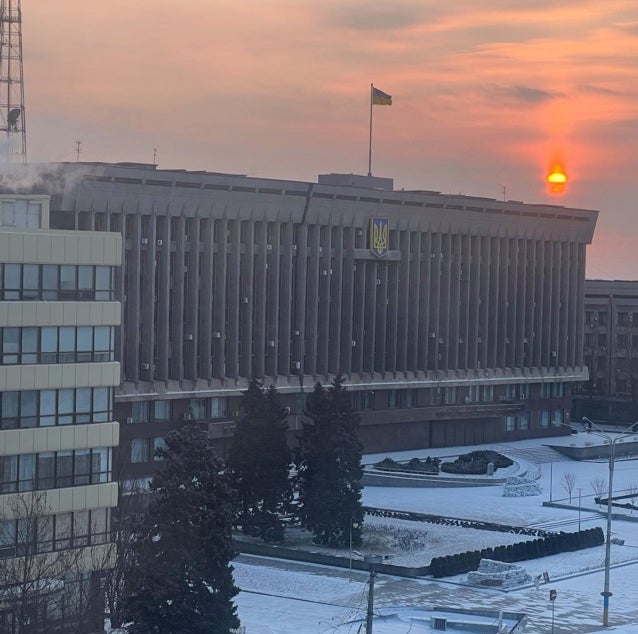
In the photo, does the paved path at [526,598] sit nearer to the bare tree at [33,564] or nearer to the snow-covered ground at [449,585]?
the snow-covered ground at [449,585]

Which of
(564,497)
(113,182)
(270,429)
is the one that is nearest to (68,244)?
(270,429)

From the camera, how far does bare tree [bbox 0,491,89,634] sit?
45125mm

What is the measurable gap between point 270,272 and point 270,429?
2884cm

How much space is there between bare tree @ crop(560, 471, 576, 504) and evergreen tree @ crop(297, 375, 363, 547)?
2275 cm

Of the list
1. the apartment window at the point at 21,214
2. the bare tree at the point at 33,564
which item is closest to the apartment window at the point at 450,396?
the apartment window at the point at 21,214

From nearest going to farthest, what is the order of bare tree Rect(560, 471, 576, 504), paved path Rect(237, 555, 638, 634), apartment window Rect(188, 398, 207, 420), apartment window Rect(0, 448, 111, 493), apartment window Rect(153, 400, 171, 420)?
apartment window Rect(0, 448, 111, 493)
paved path Rect(237, 555, 638, 634)
bare tree Rect(560, 471, 576, 504)
apartment window Rect(153, 400, 171, 420)
apartment window Rect(188, 398, 207, 420)

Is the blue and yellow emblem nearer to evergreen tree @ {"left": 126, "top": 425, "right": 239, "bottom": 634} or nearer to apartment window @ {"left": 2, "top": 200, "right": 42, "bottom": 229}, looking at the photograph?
apartment window @ {"left": 2, "top": 200, "right": 42, "bottom": 229}

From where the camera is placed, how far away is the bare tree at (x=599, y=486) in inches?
3664

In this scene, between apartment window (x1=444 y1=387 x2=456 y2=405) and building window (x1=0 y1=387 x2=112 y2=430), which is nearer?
building window (x1=0 y1=387 x2=112 y2=430)

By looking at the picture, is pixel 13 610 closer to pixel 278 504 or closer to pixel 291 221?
pixel 278 504

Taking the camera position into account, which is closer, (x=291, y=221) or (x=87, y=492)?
(x=87, y=492)

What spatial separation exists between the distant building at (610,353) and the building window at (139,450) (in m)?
66.6

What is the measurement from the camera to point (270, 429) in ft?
240

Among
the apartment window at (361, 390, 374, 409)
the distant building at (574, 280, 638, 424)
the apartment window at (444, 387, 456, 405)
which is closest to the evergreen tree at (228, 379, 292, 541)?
the apartment window at (361, 390, 374, 409)
